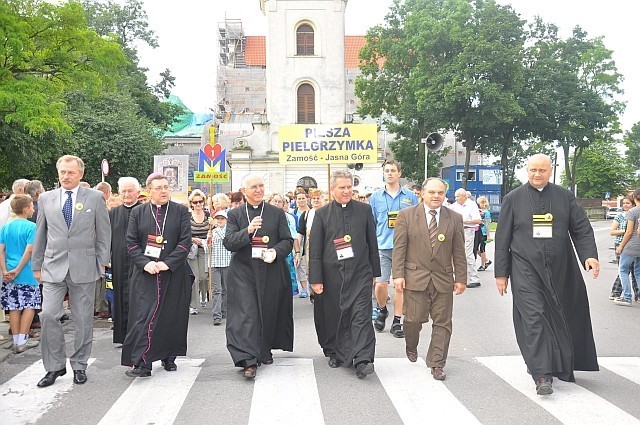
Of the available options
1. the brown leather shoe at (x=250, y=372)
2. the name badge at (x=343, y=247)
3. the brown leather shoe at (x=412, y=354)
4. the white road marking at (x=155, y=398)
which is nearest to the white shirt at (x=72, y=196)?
the white road marking at (x=155, y=398)

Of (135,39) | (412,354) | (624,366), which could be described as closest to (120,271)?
(412,354)

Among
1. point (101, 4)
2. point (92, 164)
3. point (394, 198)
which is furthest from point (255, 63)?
point (394, 198)

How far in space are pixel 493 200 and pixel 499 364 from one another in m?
43.2

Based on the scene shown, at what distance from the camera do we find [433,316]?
7133 mm

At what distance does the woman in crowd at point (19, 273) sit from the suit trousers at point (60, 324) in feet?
Answer: 5.80

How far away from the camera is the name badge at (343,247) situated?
7371 mm

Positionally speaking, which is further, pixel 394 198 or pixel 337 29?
pixel 337 29

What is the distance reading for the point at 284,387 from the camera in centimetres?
659

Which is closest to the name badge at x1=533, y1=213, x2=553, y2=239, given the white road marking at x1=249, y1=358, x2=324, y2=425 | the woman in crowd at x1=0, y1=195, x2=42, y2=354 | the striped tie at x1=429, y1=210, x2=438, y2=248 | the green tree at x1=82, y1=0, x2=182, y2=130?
the striped tie at x1=429, y1=210, x2=438, y2=248

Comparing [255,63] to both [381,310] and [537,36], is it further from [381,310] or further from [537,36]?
[381,310]

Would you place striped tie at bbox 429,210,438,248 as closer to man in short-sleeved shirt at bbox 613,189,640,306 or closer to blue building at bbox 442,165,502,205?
man in short-sleeved shirt at bbox 613,189,640,306

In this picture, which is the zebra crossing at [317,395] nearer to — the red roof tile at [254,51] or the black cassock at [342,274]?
the black cassock at [342,274]

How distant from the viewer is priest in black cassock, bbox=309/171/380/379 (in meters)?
7.29

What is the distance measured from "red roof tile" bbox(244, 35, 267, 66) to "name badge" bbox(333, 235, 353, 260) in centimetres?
6969
